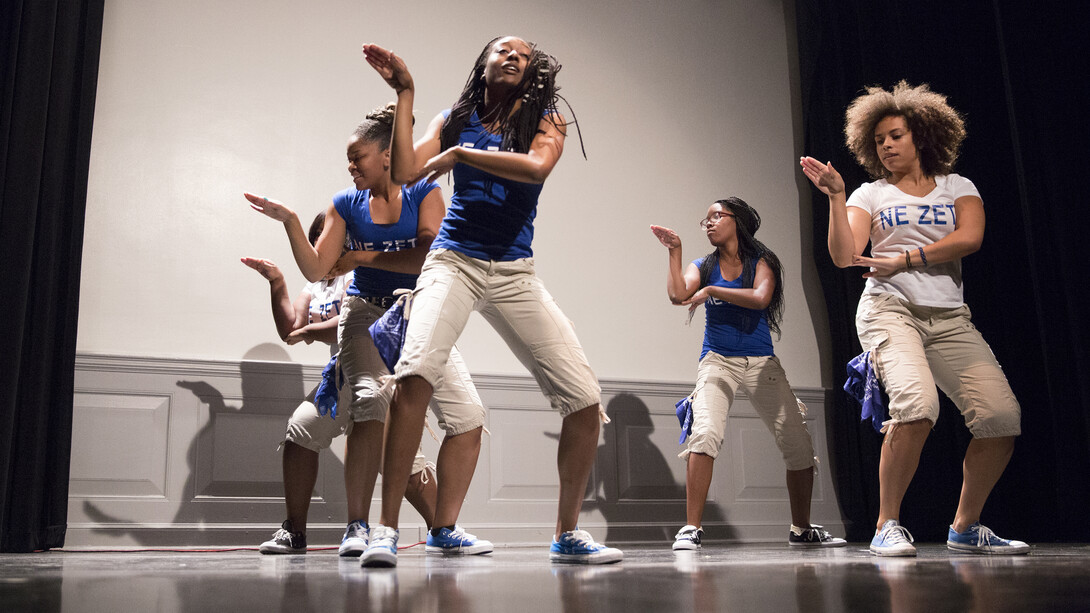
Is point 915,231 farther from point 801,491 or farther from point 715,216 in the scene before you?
point 801,491

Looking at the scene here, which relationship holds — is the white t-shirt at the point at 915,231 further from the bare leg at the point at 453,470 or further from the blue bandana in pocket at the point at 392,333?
the blue bandana in pocket at the point at 392,333

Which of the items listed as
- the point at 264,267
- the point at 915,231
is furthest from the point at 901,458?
the point at 264,267

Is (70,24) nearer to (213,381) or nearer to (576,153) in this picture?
(213,381)

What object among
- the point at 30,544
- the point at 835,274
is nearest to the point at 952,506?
the point at 835,274

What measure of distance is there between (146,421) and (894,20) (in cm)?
426

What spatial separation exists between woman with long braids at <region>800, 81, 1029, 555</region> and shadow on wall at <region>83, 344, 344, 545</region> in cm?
233

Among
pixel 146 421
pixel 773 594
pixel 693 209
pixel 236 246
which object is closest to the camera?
pixel 773 594

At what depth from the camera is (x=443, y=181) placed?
4.16 meters

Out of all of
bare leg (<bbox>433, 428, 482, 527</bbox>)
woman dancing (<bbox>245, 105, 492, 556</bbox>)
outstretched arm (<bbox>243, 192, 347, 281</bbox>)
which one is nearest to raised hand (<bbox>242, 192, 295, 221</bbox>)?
outstretched arm (<bbox>243, 192, 347, 281</bbox>)

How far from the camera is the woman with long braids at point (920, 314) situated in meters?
2.55

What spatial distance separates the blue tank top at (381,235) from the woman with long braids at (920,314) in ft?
3.96

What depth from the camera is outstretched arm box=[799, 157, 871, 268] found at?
8.46 feet

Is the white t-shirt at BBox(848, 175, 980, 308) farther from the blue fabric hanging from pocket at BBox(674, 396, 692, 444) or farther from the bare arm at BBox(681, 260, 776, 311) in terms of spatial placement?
the blue fabric hanging from pocket at BBox(674, 396, 692, 444)

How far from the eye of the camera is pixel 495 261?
2.07 m
